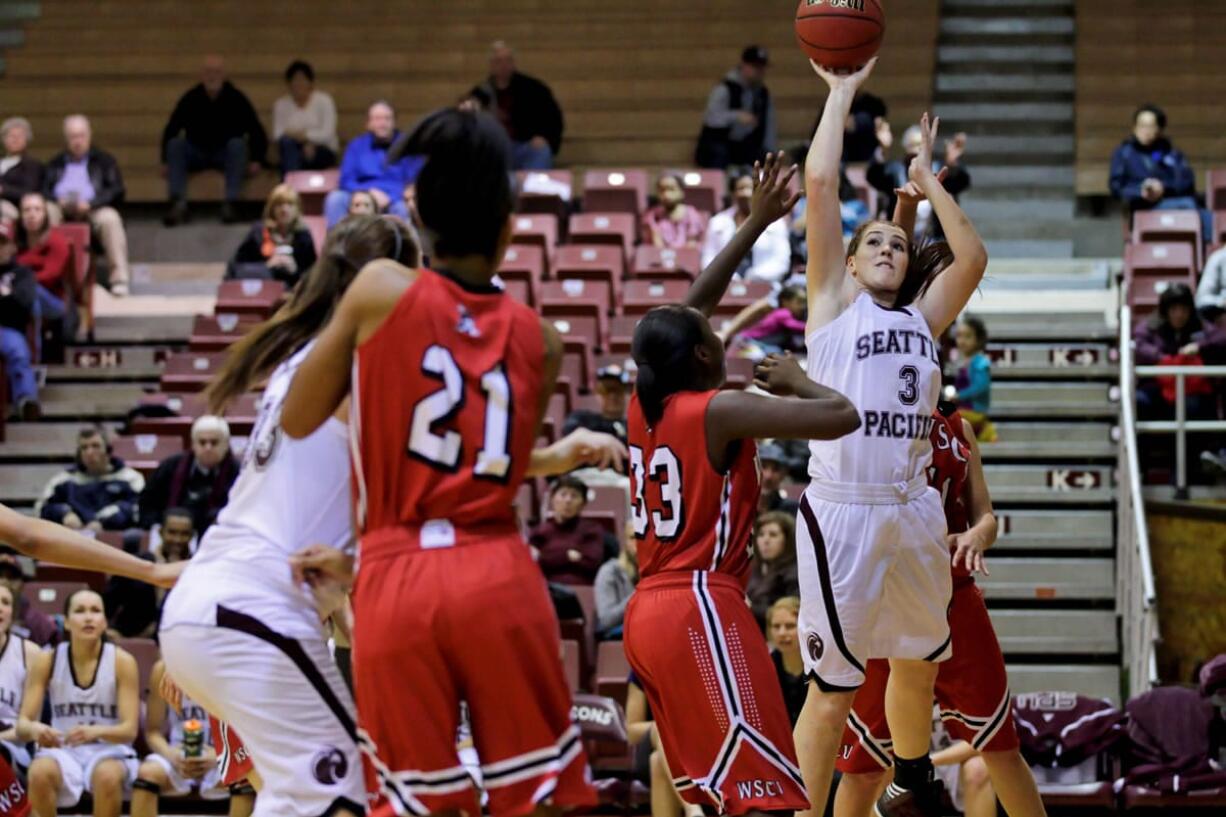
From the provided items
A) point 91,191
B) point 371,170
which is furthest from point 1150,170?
point 91,191

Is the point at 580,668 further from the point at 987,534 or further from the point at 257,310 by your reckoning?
the point at 257,310

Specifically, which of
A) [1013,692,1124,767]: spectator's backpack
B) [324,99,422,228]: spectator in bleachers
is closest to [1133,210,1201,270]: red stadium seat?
[324,99,422,228]: spectator in bleachers

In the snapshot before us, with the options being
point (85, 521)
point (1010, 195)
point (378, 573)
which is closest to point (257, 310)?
point (85, 521)

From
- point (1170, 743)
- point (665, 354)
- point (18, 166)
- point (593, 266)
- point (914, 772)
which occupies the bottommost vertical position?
point (1170, 743)

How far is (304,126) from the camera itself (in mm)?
17078

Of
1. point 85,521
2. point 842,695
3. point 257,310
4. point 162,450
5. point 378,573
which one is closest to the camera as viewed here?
point 378,573

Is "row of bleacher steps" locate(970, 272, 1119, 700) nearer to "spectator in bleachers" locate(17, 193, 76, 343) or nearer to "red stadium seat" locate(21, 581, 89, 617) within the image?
"red stadium seat" locate(21, 581, 89, 617)

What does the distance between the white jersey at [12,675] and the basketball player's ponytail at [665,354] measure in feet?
16.9

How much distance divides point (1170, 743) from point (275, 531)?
6.05 metres

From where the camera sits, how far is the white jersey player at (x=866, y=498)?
236 inches

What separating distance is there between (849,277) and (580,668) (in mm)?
4333

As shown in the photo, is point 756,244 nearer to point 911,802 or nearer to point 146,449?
point 146,449

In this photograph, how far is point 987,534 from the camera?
629 cm

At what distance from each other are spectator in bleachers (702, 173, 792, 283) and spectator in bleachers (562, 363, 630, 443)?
2.14 m
